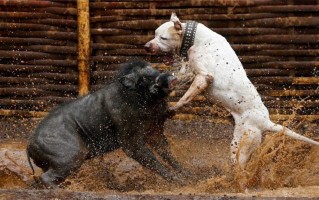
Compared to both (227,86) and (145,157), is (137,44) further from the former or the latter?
(145,157)

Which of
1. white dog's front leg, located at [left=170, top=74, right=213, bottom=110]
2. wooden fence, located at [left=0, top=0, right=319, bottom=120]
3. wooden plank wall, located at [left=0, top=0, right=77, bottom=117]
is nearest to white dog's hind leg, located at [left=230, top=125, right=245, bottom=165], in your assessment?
white dog's front leg, located at [left=170, top=74, right=213, bottom=110]

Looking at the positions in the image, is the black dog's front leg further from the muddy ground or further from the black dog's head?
the black dog's head

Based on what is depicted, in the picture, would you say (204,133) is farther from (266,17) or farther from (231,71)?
(231,71)

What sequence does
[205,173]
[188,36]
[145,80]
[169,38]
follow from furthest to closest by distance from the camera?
[205,173], [169,38], [188,36], [145,80]

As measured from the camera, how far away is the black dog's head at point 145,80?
686 cm

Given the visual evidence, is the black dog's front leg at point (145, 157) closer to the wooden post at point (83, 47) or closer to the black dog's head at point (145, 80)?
the black dog's head at point (145, 80)

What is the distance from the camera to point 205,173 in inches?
301

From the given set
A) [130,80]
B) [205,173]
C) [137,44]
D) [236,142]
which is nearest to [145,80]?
[130,80]

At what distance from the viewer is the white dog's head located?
23.9 ft

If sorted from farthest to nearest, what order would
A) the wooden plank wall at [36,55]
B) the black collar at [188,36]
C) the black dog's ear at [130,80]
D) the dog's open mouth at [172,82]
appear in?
the wooden plank wall at [36,55]
the black collar at [188,36]
the black dog's ear at [130,80]
the dog's open mouth at [172,82]

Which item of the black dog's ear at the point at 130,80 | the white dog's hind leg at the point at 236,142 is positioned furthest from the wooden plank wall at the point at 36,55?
the white dog's hind leg at the point at 236,142

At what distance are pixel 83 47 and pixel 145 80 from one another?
8.87ft

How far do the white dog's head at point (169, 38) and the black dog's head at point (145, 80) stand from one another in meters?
0.36

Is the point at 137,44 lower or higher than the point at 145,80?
lower
